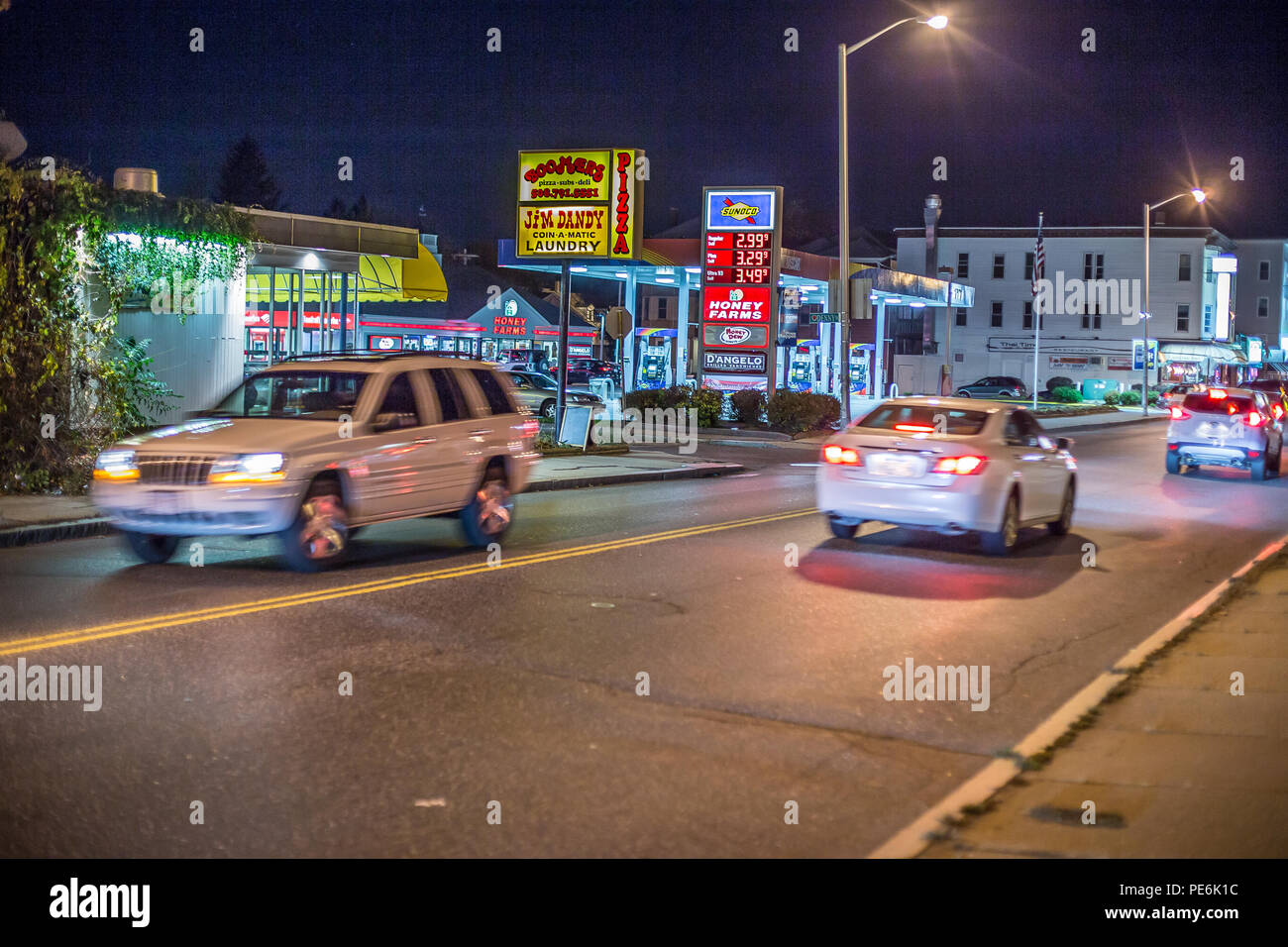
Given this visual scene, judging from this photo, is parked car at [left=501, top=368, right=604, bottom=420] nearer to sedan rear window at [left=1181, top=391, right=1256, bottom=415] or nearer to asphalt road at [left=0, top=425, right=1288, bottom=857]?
sedan rear window at [left=1181, top=391, right=1256, bottom=415]

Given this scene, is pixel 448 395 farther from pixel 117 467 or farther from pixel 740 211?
pixel 740 211

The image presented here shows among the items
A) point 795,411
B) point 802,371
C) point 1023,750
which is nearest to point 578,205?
point 795,411

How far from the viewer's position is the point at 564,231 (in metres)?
31.0

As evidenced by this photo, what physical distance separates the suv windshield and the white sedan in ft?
16.2

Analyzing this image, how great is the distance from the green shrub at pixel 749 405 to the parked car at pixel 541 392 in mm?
3853

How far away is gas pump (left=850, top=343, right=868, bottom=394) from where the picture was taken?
59062 mm

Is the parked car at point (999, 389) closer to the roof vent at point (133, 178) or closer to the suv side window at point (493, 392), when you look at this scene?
the roof vent at point (133, 178)

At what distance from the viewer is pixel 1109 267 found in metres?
82.6

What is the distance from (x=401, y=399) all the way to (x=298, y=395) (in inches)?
36.1

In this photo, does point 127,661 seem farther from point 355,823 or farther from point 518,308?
point 518,308

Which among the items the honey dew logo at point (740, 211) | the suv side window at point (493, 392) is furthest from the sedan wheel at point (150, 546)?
the honey dew logo at point (740, 211)

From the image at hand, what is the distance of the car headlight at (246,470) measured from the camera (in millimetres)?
10828
